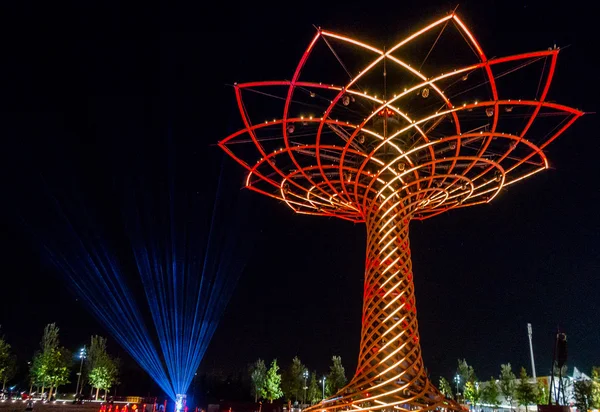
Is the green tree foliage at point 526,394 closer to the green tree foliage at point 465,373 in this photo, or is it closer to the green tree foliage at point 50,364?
the green tree foliage at point 465,373

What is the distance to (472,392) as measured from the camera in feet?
181

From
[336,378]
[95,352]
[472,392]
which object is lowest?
[472,392]

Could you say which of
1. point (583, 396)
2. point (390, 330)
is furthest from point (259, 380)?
point (390, 330)

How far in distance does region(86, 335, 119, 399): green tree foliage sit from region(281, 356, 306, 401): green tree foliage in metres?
20.3

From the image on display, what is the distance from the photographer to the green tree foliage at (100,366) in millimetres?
53281

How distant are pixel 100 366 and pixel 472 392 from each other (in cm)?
4350

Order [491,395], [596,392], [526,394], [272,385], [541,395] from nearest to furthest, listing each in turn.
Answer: [596,392], [526,394], [541,395], [491,395], [272,385]

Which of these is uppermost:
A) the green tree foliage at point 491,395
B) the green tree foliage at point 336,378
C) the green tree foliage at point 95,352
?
the green tree foliage at point 95,352

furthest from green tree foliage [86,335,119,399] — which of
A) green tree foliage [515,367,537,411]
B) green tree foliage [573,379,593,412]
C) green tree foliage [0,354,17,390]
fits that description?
green tree foliage [573,379,593,412]

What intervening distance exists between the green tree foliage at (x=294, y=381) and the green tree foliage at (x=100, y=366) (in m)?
20.3

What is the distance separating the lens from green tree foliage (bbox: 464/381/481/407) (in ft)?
178

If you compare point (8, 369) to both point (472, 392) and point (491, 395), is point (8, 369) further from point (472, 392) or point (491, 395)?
point (491, 395)

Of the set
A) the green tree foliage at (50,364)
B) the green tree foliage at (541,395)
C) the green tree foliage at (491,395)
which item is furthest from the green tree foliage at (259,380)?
the green tree foliage at (541,395)

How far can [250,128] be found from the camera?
1761 cm
